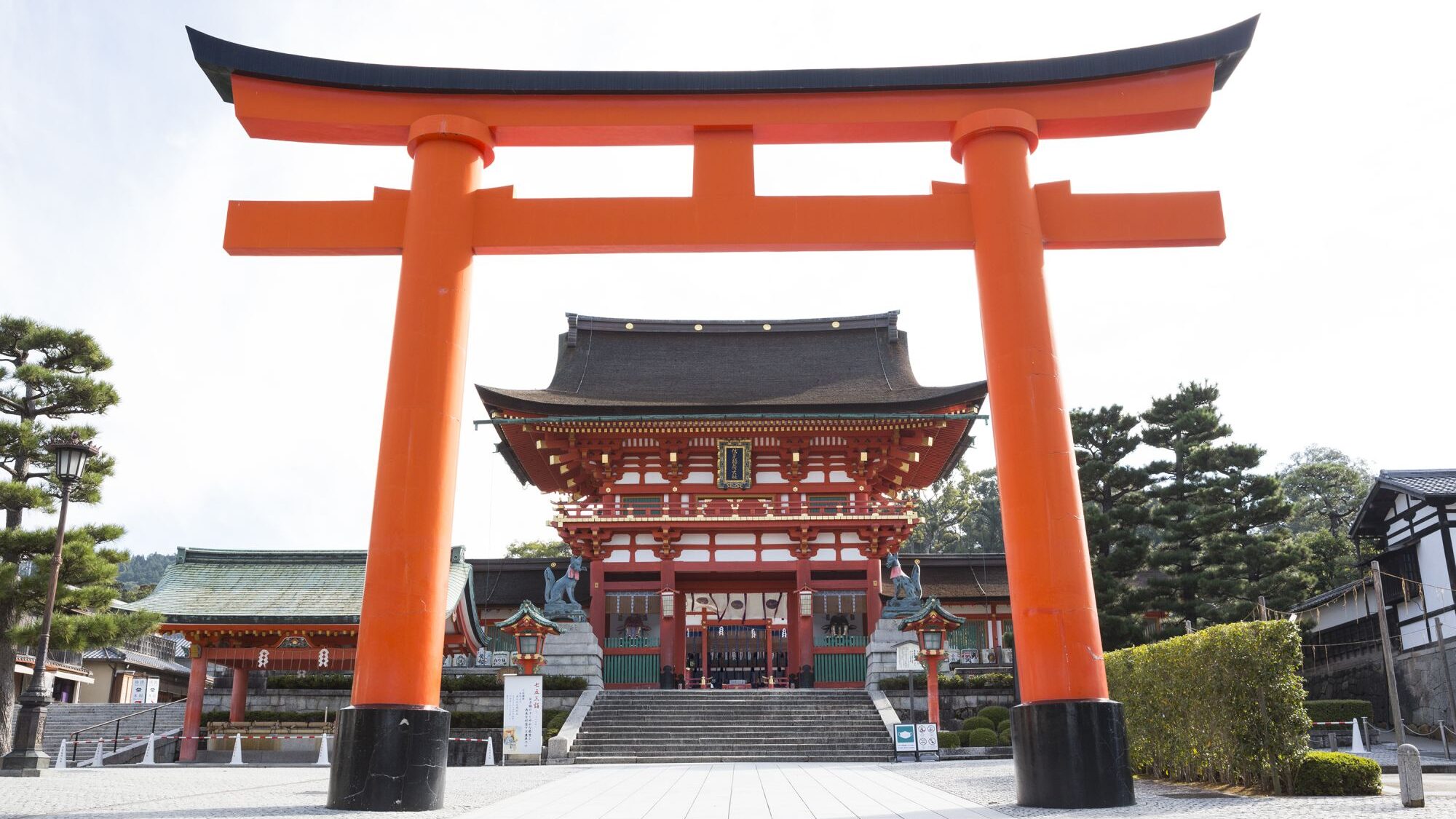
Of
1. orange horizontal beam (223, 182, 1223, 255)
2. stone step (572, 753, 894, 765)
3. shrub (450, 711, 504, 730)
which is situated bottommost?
stone step (572, 753, 894, 765)

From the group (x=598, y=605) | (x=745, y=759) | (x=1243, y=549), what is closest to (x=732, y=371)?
(x=598, y=605)

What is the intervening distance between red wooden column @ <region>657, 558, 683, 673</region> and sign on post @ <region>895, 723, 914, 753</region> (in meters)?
7.61

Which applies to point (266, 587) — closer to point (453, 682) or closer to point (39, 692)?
point (453, 682)

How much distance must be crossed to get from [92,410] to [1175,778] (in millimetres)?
18140

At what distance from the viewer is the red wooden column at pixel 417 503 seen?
753cm

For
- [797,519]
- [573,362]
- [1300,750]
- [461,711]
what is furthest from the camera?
[573,362]

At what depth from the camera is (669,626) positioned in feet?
75.4

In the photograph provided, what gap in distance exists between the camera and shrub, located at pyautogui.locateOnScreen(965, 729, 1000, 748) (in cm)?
1720

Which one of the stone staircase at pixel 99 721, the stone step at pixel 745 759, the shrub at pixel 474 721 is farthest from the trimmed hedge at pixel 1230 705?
the stone staircase at pixel 99 721

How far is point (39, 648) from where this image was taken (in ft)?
41.8

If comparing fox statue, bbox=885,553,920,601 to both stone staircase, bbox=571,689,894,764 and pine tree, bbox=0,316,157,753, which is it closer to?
stone staircase, bbox=571,689,894,764

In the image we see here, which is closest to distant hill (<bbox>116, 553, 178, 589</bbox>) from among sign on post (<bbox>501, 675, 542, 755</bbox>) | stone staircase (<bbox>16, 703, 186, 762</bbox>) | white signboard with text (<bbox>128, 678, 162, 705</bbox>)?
white signboard with text (<bbox>128, 678, 162, 705</bbox>)

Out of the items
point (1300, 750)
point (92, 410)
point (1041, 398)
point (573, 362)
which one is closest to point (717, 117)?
point (1041, 398)

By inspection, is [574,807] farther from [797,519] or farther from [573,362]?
[573,362]
